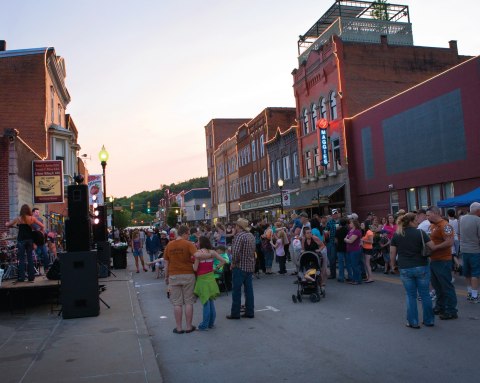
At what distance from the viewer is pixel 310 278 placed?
10758 mm

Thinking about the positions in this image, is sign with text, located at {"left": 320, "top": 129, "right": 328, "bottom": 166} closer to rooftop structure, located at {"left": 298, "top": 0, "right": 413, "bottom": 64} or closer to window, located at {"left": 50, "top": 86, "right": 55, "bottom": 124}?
rooftop structure, located at {"left": 298, "top": 0, "right": 413, "bottom": 64}

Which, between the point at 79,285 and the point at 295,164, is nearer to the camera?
the point at 79,285

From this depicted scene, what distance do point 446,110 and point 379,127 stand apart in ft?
19.4

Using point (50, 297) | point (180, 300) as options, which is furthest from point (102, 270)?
point (180, 300)

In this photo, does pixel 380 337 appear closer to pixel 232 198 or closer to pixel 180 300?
pixel 180 300

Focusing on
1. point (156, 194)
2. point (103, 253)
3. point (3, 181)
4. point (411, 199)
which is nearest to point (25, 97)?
point (3, 181)

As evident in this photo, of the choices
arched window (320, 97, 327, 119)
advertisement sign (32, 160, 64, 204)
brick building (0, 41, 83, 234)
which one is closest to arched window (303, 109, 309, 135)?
arched window (320, 97, 327, 119)

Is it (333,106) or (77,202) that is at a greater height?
(333,106)

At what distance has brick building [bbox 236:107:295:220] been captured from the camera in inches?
1810

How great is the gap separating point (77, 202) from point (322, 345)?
5.96m

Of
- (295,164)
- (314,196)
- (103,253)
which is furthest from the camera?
(295,164)

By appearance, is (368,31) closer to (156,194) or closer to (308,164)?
(308,164)

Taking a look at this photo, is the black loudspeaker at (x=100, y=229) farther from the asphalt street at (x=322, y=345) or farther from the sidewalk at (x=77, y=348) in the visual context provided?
the asphalt street at (x=322, y=345)

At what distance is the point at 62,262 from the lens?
9.66m
